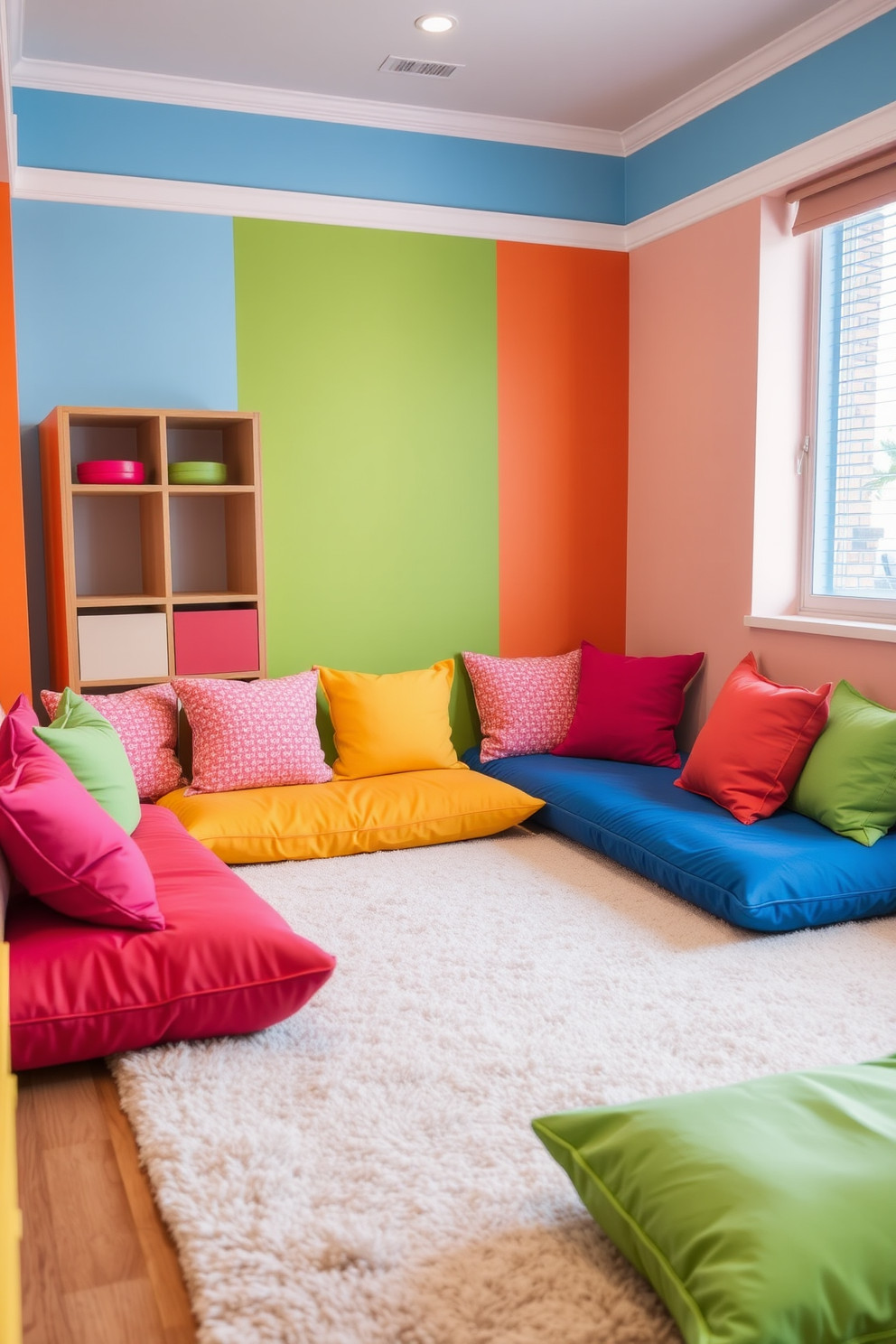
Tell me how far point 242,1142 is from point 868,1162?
1.01 metres

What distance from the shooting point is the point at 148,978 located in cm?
215

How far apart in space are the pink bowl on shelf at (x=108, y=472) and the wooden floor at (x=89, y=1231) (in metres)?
2.12

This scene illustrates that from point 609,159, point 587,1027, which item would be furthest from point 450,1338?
point 609,159

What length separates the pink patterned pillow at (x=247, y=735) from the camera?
3744mm

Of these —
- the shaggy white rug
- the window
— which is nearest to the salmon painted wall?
the window

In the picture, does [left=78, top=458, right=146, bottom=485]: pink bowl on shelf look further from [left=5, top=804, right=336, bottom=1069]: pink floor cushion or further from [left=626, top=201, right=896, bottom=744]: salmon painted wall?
[left=626, top=201, right=896, bottom=744]: salmon painted wall

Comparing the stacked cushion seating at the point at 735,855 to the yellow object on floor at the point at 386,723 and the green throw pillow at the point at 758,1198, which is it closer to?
the yellow object on floor at the point at 386,723

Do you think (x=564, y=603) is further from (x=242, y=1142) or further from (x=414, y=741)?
(x=242, y=1142)

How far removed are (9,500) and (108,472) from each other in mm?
379

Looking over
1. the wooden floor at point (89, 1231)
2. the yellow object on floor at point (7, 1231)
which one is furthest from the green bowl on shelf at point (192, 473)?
the yellow object on floor at point (7, 1231)

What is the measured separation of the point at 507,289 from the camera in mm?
4504

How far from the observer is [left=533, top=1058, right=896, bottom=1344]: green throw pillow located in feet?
4.27

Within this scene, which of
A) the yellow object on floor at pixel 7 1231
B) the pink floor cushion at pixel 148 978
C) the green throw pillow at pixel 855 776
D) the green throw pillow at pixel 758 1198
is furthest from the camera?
the green throw pillow at pixel 855 776

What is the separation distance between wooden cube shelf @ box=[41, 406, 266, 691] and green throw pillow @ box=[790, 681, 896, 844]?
6.23 feet
